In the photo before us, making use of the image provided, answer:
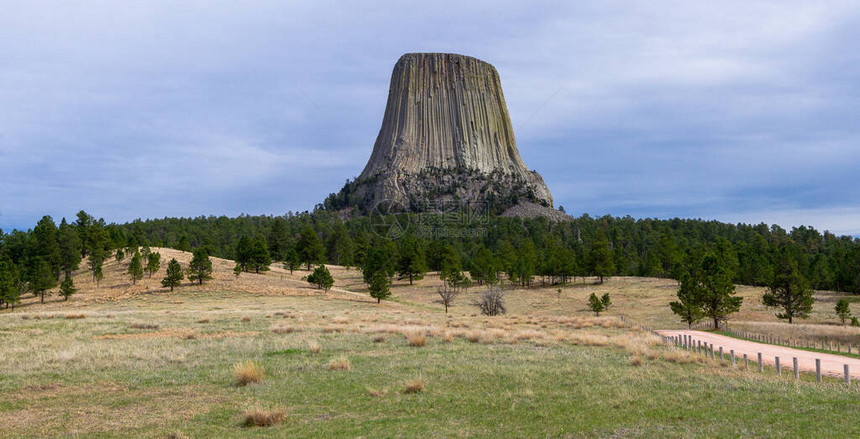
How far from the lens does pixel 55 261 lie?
235ft

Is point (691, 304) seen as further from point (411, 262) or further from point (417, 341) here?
point (411, 262)

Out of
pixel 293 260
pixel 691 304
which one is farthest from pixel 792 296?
pixel 293 260

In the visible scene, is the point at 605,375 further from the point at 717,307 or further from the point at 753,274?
the point at 753,274

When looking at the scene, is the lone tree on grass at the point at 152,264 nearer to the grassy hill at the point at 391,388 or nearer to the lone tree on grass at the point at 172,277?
the lone tree on grass at the point at 172,277

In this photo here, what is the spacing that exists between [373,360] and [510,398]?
7.61 meters

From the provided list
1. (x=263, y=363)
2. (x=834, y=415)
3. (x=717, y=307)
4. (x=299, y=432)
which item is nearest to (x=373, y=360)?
(x=263, y=363)

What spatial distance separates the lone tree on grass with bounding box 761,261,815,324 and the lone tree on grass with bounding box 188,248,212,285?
65.6 meters

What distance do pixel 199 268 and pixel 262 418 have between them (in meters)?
62.8

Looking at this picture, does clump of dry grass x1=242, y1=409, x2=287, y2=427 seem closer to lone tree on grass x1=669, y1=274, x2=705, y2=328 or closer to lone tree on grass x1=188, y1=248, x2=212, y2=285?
lone tree on grass x1=669, y1=274, x2=705, y2=328

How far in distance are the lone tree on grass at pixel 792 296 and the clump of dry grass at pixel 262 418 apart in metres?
58.4

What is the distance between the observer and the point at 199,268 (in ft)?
226

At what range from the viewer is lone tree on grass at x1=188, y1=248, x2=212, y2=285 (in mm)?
67812

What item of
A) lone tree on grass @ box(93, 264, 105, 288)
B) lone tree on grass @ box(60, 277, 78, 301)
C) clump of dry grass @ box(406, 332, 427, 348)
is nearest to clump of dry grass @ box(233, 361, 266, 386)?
clump of dry grass @ box(406, 332, 427, 348)

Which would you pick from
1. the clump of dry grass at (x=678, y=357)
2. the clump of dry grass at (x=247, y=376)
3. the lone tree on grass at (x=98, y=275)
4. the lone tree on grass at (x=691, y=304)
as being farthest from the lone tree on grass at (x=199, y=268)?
the clump of dry grass at (x=678, y=357)
